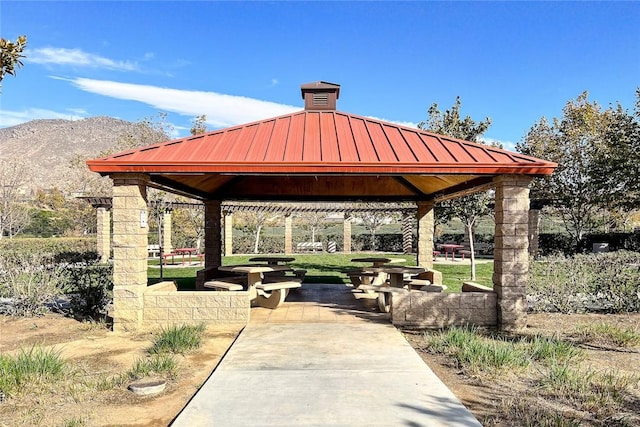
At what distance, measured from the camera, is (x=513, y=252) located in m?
7.67

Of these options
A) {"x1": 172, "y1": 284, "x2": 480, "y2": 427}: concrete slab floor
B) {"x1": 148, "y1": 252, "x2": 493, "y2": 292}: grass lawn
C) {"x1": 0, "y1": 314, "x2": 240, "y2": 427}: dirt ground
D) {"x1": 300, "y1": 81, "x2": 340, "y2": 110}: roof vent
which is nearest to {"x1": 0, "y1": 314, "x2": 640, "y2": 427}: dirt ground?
{"x1": 0, "y1": 314, "x2": 240, "y2": 427}: dirt ground

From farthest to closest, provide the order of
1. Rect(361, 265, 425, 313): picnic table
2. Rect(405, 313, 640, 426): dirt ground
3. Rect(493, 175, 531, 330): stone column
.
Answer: Rect(361, 265, 425, 313): picnic table < Rect(493, 175, 531, 330): stone column < Rect(405, 313, 640, 426): dirt ground

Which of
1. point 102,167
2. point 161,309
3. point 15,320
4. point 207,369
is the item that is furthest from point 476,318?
point 15,320

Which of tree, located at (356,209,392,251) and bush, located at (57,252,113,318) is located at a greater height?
tree, located at (356,209,392,251)

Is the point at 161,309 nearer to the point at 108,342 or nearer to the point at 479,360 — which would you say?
the point at 108,342

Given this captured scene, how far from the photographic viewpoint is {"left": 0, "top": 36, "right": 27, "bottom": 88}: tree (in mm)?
5353

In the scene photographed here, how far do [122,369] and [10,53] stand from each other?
12.9 feet

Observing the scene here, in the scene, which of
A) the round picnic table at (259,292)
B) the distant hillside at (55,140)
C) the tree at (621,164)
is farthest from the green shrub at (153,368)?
the distant hillside at (55,140)

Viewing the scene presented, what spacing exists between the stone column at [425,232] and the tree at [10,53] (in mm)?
9603

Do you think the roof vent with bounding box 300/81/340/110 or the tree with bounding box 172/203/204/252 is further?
the tree with bounding box 172/203/204/252

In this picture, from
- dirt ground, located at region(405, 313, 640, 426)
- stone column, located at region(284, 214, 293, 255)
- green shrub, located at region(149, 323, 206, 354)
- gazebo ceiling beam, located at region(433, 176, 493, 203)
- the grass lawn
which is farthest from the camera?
stone column, located at region(284, 214, 293, 255)

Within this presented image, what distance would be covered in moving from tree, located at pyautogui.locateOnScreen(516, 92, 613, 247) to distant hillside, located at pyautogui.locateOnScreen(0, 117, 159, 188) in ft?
235

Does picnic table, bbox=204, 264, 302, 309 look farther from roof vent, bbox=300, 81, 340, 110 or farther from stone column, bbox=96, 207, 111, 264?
stone column, bbox=96, 207, 111, 264

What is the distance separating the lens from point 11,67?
5.52 m
